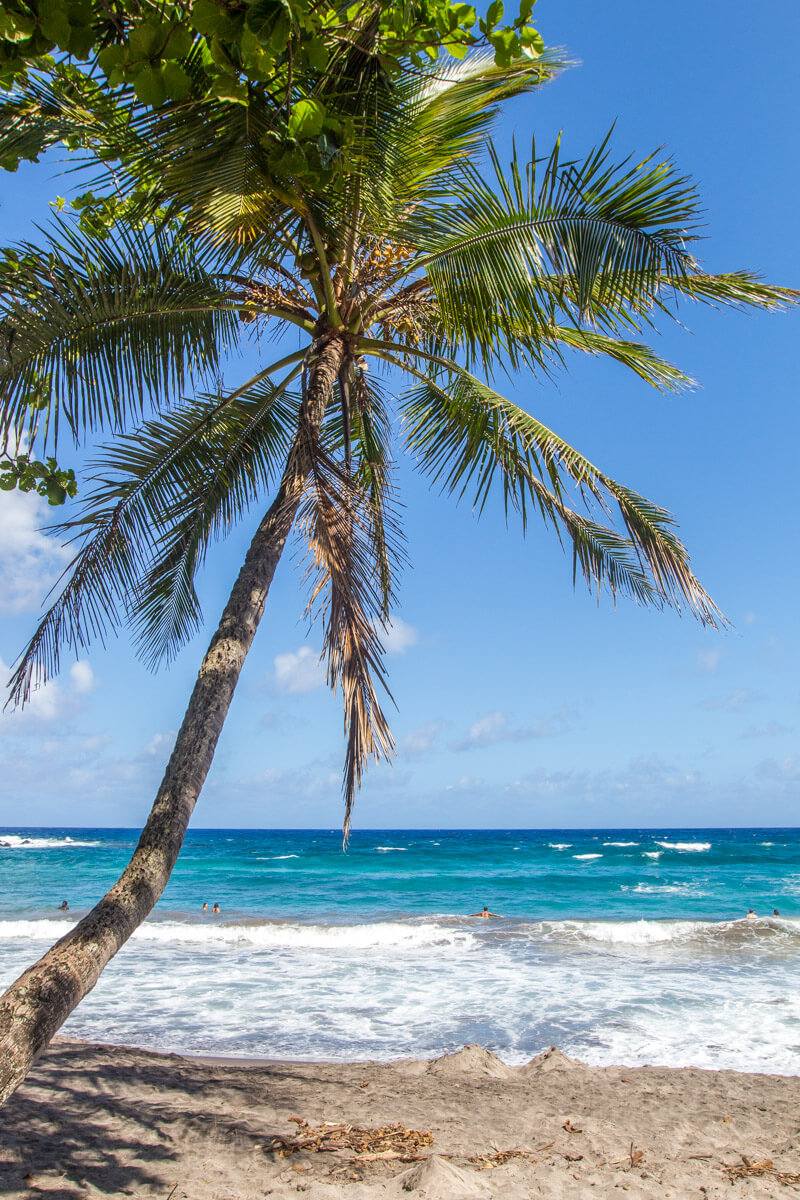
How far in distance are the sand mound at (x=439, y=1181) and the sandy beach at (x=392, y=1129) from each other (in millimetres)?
10

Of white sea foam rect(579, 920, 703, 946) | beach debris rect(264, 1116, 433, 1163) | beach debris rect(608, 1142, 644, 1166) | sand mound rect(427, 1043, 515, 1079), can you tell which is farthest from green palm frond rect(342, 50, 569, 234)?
white sea foam rect(579, 920, 703, 946)

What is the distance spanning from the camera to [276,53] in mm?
1986

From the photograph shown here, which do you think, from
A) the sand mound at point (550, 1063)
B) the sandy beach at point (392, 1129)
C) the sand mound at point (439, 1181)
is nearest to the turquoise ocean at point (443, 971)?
the sand mound at point (550, 1063)

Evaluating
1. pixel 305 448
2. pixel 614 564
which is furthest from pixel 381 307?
pixel 614 564

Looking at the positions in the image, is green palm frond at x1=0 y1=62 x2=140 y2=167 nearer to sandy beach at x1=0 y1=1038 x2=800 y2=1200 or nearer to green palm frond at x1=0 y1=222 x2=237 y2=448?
green palm frond at x1=0 y1=222 x2=237 y2=448

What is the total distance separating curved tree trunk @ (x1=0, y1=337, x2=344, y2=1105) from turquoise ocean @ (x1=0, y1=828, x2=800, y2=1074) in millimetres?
5304

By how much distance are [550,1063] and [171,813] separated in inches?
205

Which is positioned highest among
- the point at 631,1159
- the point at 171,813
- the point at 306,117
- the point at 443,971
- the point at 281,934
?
the point at 306,117

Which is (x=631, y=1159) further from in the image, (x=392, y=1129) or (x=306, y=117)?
(x=306, y=117)

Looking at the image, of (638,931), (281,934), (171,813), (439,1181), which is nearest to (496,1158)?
(439,1181)

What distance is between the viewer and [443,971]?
11.0 meters

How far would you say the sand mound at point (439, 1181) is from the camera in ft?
12.7

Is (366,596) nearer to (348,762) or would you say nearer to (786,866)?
(348,762)

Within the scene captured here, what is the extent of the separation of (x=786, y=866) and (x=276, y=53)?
127 feet
